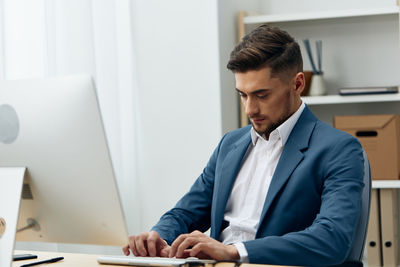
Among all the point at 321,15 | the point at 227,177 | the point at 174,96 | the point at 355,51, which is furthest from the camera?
the point at 355,51

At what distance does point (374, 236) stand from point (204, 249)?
1885 mm

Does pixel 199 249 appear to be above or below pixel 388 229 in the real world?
above

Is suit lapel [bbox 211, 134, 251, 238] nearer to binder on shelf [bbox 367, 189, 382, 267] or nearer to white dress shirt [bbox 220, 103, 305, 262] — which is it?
white dress shirt [bbox 220, 103, 305, 262]

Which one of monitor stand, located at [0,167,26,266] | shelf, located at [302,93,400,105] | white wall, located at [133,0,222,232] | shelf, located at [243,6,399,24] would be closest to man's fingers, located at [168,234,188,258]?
monitor stand, located at [0,167,26,266]

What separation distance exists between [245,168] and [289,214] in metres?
0.27

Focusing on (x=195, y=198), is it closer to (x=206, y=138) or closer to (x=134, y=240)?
(x=134, y=240)

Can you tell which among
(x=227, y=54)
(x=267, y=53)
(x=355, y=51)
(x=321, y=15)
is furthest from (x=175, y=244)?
(x=355, y=51)

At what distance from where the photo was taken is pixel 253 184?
72.5 inches

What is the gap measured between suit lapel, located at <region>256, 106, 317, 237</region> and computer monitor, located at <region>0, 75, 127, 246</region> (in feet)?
1.89

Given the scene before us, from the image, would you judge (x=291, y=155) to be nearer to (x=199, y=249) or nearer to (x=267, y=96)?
(x=267, y=96)

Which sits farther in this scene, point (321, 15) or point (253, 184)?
point (321, 15)

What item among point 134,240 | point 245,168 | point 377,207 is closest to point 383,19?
point 377,207

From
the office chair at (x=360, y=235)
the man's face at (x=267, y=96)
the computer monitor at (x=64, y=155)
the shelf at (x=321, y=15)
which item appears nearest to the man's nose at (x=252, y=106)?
the man's face at (x=267, y=96)

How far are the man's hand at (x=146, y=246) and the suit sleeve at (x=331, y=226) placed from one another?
26 cm
